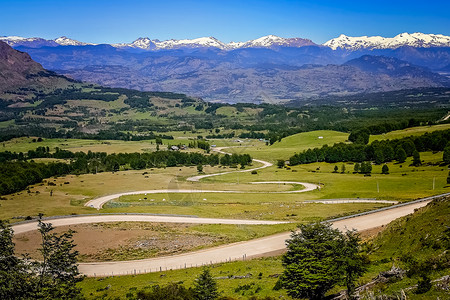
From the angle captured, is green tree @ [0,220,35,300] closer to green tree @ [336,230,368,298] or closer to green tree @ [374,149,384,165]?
green tree @ [336,230,368,298]

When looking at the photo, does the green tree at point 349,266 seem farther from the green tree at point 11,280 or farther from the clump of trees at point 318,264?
the green tree at point 11,280


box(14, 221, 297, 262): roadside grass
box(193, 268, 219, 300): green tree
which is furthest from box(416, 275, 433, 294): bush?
box(14, 221, 297, 262): roadside grass

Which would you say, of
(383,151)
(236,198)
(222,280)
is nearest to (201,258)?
(222,280)

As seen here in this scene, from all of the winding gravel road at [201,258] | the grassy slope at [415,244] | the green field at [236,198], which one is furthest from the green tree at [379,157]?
the grassy slope at [415,244]

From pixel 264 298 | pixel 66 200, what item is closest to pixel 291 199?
pixel 66 200

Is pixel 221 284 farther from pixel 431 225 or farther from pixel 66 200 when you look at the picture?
pixel 66 200

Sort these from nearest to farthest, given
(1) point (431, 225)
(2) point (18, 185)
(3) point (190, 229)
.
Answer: (1) point (431, 225) < (3) point (190, 229) < (2) point (18, 185)

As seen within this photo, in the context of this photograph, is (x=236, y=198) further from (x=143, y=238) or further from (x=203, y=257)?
(x=203, y=257)
